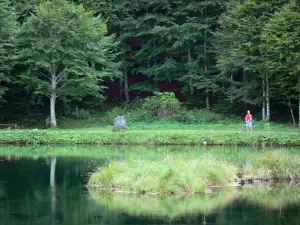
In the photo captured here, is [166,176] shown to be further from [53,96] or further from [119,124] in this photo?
[53,96]

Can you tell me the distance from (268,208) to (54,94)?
3026 cm

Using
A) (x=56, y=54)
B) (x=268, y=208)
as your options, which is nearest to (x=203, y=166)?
(x=268, y=208)

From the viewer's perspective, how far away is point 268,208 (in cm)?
1862

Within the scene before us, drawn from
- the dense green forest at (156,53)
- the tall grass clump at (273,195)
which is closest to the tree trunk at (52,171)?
the tall grass clump at (273,195)

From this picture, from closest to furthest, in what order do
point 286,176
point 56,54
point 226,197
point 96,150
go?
point 226,197 < point 286,176 < point 96,150 < point 56,54

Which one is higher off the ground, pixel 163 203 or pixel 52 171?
pixel 52 171

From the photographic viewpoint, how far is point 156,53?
2090 inches

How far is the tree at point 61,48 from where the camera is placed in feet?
146

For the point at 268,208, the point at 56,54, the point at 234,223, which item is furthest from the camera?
the point at 56,54

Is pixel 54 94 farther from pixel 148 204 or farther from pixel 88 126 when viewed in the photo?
pixel 148 204

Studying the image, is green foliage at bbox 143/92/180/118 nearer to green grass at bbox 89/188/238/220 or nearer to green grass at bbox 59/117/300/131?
green grass at bbox 59/117/300/131

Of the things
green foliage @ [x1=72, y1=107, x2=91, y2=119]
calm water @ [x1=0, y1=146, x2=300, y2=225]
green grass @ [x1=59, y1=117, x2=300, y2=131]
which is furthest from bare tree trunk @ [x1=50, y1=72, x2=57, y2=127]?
calm water @ [x1=0, y1=146, x2=300, y2=225]

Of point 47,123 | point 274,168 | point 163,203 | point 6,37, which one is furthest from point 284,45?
point 163,203

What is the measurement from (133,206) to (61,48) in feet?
91.7
